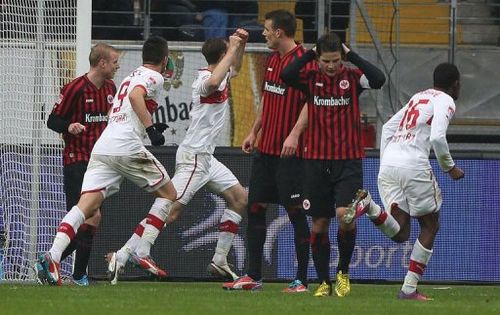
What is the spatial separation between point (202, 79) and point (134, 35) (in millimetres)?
5713

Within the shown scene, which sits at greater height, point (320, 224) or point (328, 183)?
point (328, 183)

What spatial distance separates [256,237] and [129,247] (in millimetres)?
Answer: 1241

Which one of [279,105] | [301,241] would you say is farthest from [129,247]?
[279,105]

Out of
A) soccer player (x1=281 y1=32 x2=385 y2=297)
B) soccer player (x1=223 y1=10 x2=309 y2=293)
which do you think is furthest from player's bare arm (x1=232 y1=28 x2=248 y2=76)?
soccer player (x1=281 y1=32 x2=385 y2=297)

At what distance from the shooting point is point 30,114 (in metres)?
13.5

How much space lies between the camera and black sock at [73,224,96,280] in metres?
12.5

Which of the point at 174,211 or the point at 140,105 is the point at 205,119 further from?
the point at 140,105

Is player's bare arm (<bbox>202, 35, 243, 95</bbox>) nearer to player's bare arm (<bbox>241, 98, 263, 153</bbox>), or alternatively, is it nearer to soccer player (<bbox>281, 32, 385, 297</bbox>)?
player's bare arm (<bbox>241, 98, 263, 153</bbox>)

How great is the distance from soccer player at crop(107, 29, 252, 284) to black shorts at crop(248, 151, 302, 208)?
91 centimetres

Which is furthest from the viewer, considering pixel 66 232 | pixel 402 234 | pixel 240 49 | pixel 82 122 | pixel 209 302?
pixel 82 122

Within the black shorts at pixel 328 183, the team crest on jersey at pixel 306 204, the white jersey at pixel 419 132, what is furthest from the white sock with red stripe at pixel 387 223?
the team crest on jersey at pixel 306 204

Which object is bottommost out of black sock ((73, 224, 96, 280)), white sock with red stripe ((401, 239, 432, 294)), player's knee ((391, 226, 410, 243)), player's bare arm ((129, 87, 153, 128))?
black sock ((73, 224, 96, 280))

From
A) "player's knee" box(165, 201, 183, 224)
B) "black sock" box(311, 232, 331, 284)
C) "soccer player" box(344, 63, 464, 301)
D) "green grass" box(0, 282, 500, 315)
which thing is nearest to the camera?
"green grass" box(0, 282, 500, 315)

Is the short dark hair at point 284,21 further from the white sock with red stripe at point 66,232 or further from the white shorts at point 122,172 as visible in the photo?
the white sock with red stripe at point 66,232
